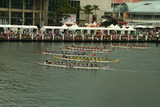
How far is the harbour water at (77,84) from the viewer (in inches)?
2085

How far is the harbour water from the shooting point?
5297cm

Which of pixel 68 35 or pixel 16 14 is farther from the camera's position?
pixel 16 14

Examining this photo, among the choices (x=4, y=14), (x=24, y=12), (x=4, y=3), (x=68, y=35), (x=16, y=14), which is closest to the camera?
(x=68, y=35)

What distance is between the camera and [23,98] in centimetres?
5375

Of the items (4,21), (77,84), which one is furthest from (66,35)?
(77,84)

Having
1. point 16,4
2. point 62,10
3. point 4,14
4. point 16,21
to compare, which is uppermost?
point 16,4

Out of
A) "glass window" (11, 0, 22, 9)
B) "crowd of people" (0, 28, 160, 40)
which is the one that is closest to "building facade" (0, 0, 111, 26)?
"glass window" (11, 0, 22, 9)

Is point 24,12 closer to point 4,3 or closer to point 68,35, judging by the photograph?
point 4,3

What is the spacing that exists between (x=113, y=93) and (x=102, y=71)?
15.2m

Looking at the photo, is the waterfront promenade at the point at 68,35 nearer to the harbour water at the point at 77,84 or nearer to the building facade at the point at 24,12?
the building facade at the point at 24,12

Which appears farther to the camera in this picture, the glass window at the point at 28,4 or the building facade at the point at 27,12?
the glass window at the point at 28,4

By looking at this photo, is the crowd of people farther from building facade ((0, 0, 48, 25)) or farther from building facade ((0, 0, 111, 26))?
building facade ((0, 0, 111, 26))

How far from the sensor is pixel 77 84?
61.6 meters

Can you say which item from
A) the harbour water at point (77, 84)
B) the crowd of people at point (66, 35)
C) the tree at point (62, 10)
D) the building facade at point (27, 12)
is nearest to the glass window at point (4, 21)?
the building facade at point (27, 12)
